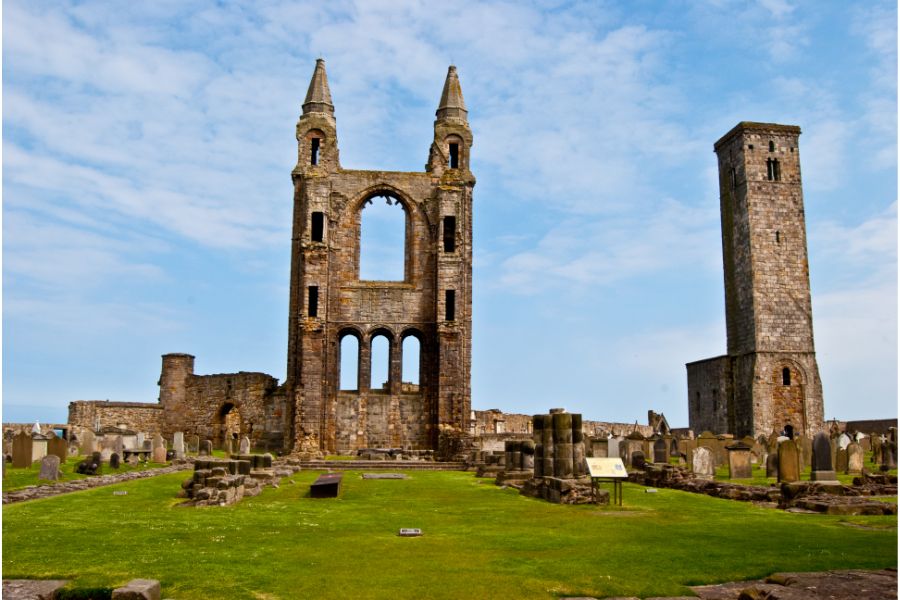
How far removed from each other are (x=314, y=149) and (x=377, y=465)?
14.3m

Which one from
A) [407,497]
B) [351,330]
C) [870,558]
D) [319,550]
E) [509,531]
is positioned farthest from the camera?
[351,330]

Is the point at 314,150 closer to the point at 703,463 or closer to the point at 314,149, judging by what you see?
the point at 314,149

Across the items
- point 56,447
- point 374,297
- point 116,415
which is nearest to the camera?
point 56,447

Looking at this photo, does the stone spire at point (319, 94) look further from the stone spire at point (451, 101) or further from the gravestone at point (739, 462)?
the gravestone at point (739, 462)

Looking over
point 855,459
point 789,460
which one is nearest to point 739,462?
point 789,460

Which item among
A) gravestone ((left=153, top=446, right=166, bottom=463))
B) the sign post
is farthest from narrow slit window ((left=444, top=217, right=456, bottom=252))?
the sign post

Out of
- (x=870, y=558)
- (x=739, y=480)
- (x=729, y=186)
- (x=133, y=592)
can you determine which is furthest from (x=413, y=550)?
(x=729, y=186)

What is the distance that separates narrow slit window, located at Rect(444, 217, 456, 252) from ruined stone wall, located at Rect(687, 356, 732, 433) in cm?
1512

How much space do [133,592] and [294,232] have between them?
28.6 m

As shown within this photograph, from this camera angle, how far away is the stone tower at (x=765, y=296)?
1449 inches

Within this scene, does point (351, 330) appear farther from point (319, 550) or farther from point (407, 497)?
point (319, 550)

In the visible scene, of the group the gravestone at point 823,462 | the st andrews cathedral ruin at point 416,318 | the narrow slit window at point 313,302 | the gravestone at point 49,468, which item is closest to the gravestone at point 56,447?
the gravestone at point 49,468

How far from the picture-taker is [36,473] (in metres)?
18.4

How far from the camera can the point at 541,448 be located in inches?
628
